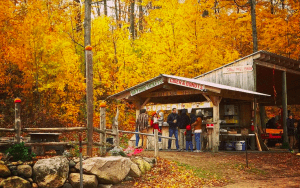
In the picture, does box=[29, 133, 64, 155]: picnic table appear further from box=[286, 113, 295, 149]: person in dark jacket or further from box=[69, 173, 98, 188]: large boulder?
box=[286, 113, 295, 149]: person in dark jacket

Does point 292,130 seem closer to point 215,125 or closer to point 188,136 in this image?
point 215,125

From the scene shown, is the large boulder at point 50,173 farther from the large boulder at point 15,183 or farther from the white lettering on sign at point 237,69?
the white lettering on sign at point 237,69

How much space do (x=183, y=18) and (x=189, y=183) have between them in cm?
1427

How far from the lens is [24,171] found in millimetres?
9242

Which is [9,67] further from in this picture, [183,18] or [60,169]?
[60,169]

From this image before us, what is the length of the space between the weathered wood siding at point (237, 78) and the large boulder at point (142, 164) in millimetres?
9185

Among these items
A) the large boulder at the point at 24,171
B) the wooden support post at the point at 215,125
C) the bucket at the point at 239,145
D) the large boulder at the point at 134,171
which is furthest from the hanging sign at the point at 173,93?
the large boulder at the point at 24,171

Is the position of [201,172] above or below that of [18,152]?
below

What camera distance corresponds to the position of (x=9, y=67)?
69.2 feet

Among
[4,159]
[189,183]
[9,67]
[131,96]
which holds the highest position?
[9,67]

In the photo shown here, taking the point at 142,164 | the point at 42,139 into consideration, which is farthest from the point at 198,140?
the point at 42,139

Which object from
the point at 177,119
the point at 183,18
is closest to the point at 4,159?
the point at 177,119

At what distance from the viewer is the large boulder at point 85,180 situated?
971 centimetres

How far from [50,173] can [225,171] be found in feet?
19.0
